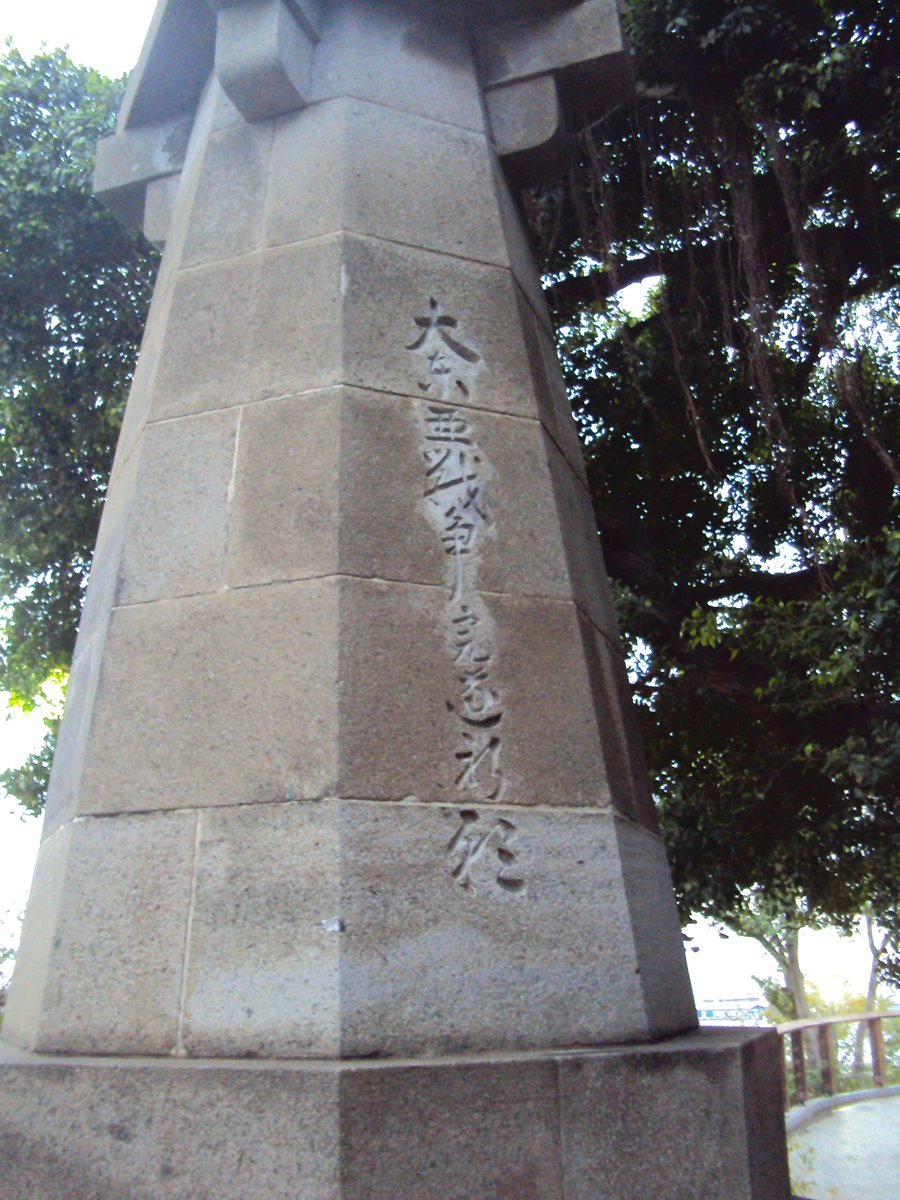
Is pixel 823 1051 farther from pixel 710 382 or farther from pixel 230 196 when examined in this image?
pixel 230 196

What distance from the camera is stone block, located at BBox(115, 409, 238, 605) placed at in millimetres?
2713

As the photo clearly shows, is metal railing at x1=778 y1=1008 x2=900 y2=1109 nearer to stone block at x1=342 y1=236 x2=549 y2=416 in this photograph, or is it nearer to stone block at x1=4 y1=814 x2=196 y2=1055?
stone block at x1=342 y1=236 x2=549 y2=416

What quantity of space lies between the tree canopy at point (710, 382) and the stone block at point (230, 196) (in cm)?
333

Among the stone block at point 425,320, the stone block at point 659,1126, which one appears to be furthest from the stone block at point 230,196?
the stone block at point 659,1126

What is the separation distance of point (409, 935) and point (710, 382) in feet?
19.6

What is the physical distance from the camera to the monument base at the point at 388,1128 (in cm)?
191

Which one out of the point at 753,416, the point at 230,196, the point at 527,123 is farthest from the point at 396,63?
the point at 753,416

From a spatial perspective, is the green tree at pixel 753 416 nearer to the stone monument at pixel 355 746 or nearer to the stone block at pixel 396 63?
the stone block at pixel 396 63

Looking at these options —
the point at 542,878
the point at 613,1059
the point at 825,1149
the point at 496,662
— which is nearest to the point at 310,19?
the point at 496,662

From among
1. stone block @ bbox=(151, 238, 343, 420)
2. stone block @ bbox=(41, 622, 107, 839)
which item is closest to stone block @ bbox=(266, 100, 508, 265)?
stone block @ bbox=(151, 238, 343, 420)

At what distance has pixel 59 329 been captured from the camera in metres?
7.51

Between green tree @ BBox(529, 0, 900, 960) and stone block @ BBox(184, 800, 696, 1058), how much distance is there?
3.42 metres

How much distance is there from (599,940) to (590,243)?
5.41m

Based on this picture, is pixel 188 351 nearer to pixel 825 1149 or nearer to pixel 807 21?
pixel 807 21
